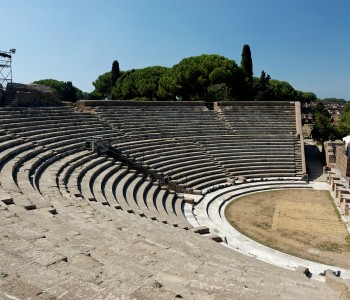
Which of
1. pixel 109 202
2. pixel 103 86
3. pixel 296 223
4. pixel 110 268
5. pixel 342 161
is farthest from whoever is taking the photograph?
pixel 103 86

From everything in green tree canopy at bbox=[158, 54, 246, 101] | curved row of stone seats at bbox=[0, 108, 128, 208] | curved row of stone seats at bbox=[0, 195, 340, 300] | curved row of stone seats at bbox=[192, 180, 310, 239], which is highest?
green tree canopy at bbox=[158, 54, 246, 101]

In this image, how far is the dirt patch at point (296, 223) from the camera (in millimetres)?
12344

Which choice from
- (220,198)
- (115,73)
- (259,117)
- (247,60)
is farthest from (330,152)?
(115,73)

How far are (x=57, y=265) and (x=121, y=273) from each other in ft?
2.96

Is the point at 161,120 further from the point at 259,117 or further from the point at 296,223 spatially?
the point at 296,223

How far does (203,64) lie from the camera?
37.7 m

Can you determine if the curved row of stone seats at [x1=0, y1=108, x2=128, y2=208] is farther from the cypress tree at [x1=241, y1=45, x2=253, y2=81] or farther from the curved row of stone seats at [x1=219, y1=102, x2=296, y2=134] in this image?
the cypress tree at [x1=241, y1=45, x2=253, y2=81]

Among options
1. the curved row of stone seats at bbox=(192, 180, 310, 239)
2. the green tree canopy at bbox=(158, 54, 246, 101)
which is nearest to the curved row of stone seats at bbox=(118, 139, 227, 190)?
the curved row of stone seats at bbox=(192, 180, 310, 239)

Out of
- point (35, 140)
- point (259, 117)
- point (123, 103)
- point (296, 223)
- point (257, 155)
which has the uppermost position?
point (123, 103)

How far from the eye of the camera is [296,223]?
15.0m

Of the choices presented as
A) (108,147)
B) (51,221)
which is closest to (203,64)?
(108,147)

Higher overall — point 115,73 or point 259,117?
point 115,73

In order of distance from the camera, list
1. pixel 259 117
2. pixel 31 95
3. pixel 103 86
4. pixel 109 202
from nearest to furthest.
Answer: pixel 109 202, pixel 31 95, pixel 259 117, pixel 103 86

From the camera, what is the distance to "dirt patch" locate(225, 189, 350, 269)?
40.5 ft
